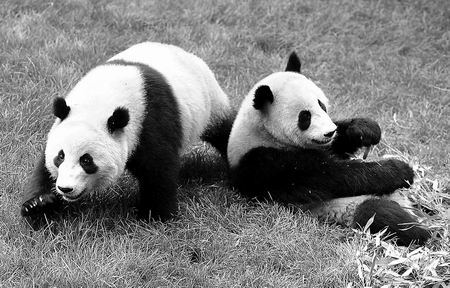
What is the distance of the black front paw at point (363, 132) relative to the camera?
5383 mm

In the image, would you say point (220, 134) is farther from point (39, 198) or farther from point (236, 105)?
point (39, 198)

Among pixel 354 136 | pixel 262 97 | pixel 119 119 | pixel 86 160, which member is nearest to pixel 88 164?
pixel 86 160

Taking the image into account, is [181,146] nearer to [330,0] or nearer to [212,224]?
[212,224]

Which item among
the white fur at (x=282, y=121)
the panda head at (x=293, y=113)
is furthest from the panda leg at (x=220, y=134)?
the panda head at (x=293, y=113)

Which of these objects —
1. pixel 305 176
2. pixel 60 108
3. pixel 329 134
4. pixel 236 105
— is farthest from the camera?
pixel 236 105

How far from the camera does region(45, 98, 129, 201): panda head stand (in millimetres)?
4262

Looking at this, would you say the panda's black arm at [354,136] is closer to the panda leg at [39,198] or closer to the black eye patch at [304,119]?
the black eye patch at [304,119]

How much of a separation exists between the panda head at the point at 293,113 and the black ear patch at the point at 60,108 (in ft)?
4.61

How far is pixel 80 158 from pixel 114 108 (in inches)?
18.0

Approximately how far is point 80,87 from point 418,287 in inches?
102

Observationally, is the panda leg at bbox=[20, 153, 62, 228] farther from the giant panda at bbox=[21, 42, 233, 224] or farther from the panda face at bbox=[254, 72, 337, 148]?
the panda face at bbox=[254, 72, 337, 148]

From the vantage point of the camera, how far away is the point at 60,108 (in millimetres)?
4430

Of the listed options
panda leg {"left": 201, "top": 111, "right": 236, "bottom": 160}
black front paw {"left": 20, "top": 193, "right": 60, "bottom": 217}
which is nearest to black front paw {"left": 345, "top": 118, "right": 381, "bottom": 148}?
panda leg {"left": 201, "top": 111, "right": 236, "bottom": 160}

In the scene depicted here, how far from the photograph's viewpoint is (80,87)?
483 centimetres
